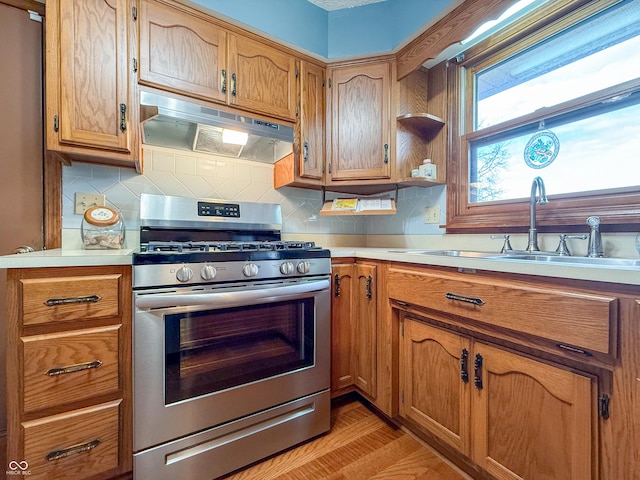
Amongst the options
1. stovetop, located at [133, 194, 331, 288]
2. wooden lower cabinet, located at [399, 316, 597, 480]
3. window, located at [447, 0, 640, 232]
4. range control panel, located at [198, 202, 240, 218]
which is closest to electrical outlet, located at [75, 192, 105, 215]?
stovetop, located at [133, 194, 331, 288]

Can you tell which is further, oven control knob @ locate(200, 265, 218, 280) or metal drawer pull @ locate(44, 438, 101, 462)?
oven control knob @ locate(200, 265, 218, 280)

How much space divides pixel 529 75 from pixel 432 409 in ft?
5.74

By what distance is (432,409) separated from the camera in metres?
1.22

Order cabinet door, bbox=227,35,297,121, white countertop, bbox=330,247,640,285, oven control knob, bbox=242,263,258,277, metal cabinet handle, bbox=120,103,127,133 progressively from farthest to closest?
1. cabinet door, bbox=227,35,297,121
2. metal cabinet handle, bbox=120,103,127,133
3. oven control knob, bbox=242,263,258,277
4. white countertop, bbox=330,247,640,285

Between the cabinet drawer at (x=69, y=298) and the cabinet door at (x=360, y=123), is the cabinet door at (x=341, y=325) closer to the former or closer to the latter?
the cabinet door at (x=360, y=123)

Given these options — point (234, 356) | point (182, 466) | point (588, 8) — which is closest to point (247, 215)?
point (234, 356)

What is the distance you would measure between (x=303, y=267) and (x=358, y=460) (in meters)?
0.90

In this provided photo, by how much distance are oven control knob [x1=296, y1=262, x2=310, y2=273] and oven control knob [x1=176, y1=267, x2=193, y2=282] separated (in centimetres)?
47

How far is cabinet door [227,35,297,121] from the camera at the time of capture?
A: 1.56 metres

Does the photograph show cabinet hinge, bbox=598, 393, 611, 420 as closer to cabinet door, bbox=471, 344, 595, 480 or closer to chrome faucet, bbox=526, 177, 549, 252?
cabinet door, bbox=471, 344, 595, 480

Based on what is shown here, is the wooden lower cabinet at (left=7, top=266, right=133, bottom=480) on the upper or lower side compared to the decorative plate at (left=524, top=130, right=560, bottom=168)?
lower

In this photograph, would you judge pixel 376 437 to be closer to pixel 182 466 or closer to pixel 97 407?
pixel 182 466

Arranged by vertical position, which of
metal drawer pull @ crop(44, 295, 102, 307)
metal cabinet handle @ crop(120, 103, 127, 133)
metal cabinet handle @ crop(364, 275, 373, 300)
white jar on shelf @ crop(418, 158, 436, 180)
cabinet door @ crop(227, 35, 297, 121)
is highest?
cabinet door @ crop(227, 35, 297, 121)

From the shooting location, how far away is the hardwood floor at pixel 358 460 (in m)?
1.17
